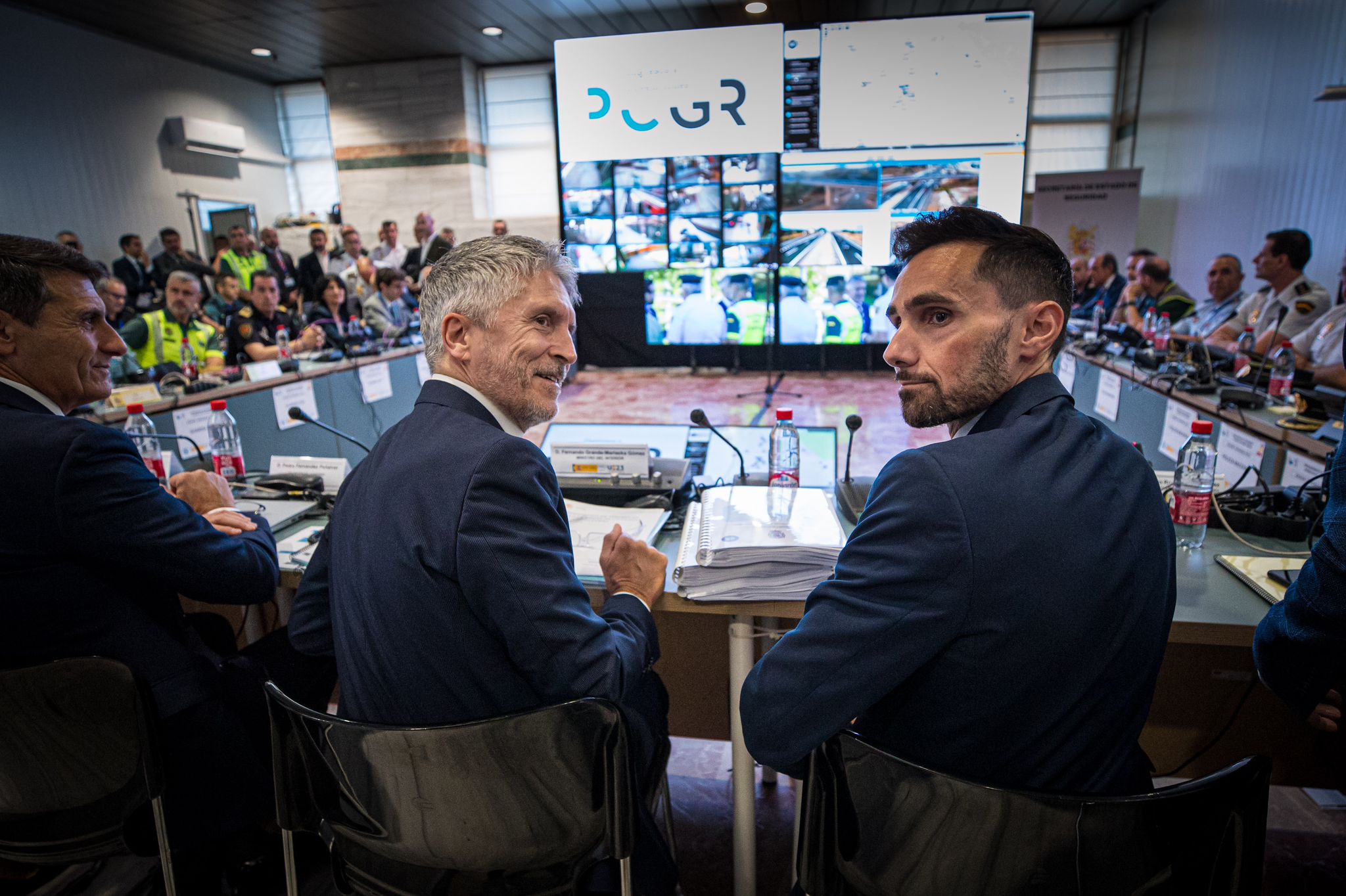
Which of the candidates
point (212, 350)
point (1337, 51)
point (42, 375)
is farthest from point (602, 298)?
point (42, 375)

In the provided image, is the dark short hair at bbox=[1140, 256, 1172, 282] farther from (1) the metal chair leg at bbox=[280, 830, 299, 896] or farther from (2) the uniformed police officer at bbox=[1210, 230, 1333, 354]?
(1) the metal chair leg at bbox=[280, 830, 299, 896]

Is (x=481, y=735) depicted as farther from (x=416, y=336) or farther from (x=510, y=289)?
(x=416, y=336)

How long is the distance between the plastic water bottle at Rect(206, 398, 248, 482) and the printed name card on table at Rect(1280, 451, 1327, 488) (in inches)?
119

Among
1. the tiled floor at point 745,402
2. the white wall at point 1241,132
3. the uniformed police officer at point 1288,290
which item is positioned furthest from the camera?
the tiled floor at point 745,402

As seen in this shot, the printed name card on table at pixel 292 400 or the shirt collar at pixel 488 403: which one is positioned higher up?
the shirt collar at pixel 488 403

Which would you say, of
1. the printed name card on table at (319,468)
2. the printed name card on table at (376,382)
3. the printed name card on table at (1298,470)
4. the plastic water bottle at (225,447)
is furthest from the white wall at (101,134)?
the printed name card on table at (1298,470)

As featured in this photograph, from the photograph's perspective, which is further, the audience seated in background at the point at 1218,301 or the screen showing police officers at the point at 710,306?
the screen showing police officers at the point at 710,306

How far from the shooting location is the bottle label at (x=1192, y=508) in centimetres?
145

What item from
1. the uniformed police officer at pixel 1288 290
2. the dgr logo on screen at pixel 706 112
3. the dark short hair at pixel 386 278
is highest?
the dgr logo on screen at pixel 706 112

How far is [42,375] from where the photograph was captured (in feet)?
4.30

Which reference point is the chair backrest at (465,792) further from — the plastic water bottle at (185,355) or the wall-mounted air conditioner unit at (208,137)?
the wall-mounted air conditioner unit at (208,137)

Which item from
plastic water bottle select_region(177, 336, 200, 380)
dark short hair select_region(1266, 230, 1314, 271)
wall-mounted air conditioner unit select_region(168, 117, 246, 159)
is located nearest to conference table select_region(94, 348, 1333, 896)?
plastic water bottle select_region(177, 336, 200, 380)

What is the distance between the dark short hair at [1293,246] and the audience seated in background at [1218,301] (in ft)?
1.97

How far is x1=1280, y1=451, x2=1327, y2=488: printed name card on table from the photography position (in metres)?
2.12
